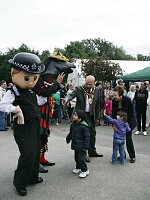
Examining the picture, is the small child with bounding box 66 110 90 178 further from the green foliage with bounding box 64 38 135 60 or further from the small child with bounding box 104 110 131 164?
the green foliage with bounding box 64 38 135 60

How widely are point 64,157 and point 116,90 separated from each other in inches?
72.9

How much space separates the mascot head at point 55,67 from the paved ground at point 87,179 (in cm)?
175

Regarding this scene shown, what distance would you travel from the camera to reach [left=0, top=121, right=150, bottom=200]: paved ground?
3.59 meters

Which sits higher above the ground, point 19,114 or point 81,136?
point 19,114

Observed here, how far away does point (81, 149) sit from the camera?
4.30 metres

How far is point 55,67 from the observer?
4.20 metres

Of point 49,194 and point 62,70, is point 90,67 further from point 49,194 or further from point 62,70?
point 49,194

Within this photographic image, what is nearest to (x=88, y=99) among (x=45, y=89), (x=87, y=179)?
(x=45, y=89)

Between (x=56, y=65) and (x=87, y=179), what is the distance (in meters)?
2.02

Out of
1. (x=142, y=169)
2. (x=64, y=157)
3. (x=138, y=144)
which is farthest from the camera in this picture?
(x=138, y=144)

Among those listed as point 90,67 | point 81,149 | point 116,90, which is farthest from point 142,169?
point 90,67

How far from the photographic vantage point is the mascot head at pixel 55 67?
13.7 ft

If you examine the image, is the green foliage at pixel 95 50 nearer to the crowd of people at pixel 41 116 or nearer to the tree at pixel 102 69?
the tree at pixel 102 69

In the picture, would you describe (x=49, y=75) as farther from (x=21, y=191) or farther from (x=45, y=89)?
(x=21, y=191)
